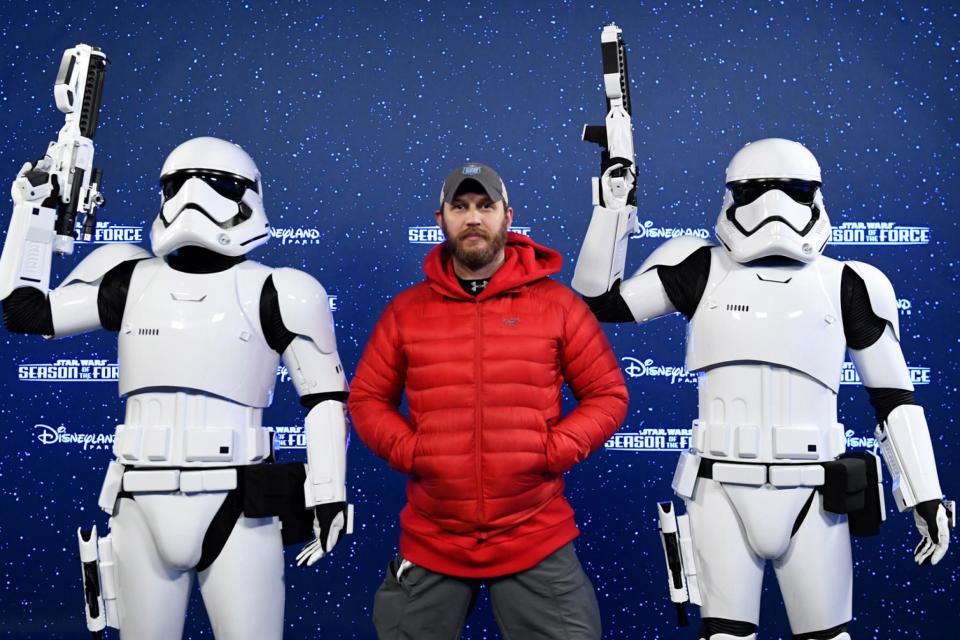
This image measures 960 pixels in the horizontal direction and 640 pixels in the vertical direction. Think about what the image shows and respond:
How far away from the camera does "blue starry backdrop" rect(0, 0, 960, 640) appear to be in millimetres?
3785

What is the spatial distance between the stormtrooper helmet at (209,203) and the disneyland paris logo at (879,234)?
2308 mm

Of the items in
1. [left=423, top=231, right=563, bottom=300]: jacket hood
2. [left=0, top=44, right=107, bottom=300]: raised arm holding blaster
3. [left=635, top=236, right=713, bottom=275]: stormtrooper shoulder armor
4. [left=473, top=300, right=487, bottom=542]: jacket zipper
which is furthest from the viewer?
[left=635, top=236, right=713, bottom=275]: stormtrooper shoulder armor

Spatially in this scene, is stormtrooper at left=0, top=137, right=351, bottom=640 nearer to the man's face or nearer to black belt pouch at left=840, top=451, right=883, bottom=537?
the man's face

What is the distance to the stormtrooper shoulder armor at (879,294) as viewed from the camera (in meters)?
2.68

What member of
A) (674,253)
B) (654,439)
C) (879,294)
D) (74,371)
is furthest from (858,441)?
(74,371)

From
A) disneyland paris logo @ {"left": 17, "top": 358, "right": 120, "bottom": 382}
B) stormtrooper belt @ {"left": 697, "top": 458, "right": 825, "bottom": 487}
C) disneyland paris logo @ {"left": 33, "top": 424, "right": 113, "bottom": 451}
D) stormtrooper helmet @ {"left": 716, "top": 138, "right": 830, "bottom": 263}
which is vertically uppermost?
stormtrooper helmet @ {"left": 716, "top": 138, "right": 830, "bottom": 263}

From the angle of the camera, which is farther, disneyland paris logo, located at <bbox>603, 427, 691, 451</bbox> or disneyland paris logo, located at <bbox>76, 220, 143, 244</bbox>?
disneyland paris logo, located at <bbox>76, 220, 143, 244</bbox>

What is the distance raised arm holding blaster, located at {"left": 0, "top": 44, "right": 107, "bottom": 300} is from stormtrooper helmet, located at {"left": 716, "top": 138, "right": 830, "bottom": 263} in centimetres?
184

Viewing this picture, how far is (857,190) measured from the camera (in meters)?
3.78

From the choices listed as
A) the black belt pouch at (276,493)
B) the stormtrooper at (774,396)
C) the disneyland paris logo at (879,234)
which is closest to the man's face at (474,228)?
the stormtrooper at (774,396)

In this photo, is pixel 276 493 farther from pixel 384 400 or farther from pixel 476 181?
pixel 476 181

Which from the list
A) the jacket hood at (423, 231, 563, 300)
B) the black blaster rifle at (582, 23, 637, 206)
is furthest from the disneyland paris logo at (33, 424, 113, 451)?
the black blaster rifle at (582, 23, 637, 206)

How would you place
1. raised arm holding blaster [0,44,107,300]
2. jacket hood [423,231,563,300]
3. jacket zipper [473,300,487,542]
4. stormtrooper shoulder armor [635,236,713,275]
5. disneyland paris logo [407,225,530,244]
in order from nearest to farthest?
jacket zipper [473,300,487,542] < jacket hood [423,231,563,300] < raised arm holding blaster [0,44,107,300] < stormtrooper shoulder armor [635,236,713,275] < disneyland paris logo [407,225,530,244]

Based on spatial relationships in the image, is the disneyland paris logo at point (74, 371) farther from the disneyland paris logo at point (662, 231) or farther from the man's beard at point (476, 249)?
the disneyland paris logo at point (662, 231)
